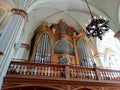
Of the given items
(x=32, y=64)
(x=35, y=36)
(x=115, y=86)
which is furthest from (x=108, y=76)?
(x=35, y=36)

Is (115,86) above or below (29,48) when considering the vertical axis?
below

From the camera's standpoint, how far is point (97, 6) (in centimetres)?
1048

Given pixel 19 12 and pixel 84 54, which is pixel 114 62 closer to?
pixel 84 54

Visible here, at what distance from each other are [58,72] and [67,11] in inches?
268

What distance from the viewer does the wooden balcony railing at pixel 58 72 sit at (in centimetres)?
666

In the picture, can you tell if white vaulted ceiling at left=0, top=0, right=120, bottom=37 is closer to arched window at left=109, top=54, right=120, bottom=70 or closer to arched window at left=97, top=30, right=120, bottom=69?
arched window at left=97, top=30, right=120, bottom=69

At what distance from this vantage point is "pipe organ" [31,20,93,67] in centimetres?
984

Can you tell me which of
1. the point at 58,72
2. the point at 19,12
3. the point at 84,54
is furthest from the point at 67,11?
the point at 58,72

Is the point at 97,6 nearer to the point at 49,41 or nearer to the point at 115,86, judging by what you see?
the point at 49,41

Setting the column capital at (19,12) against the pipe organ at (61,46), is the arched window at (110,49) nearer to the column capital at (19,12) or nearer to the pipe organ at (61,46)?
the pipe organ at (61,46)

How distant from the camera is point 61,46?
35.8ft

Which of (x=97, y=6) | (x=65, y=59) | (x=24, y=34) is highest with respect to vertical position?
(x=97, y=6)

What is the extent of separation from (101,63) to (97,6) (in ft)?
14.0

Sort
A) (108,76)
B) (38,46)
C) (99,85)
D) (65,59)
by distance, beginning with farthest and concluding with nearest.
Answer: (38,46)
(65,59)
(108,76)
(99,85)
